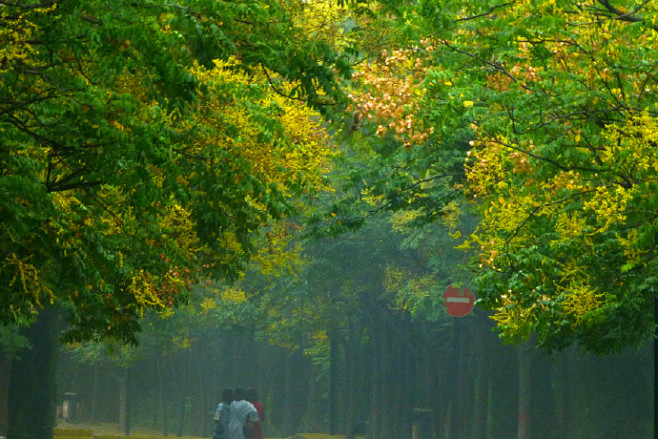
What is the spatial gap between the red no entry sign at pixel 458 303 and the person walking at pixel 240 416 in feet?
17.3

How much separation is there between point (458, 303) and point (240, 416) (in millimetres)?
6214

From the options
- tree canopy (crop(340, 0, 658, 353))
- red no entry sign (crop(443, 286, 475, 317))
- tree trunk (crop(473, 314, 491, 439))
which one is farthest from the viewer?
tree trunk (crop(473, 314, 491, 439))

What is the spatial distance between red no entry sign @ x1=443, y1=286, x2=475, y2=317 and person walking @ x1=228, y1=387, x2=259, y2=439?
527 cm

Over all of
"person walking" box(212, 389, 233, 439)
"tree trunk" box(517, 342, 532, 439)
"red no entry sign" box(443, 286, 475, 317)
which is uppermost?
"red no entry sign" box(443, 286, 475, 317)

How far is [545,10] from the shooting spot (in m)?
13.7

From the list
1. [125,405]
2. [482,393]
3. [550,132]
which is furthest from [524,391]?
[125,405]

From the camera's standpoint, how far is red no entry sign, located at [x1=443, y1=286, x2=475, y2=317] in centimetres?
3034

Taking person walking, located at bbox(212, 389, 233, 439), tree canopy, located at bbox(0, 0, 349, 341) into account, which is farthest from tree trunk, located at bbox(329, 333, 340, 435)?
tree canopy, located at bbox(0, 0, 349, 341)

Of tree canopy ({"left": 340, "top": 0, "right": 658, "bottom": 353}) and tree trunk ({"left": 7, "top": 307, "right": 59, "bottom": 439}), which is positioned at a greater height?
tree canopy ({"left": 340, "top": 0, "right": 658, "bottom": 353})

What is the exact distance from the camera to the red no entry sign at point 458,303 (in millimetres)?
30344

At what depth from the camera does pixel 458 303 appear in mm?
30891

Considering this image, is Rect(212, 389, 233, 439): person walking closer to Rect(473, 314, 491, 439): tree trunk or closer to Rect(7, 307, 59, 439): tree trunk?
Rect(7, 307, 59, 439): tree trunk

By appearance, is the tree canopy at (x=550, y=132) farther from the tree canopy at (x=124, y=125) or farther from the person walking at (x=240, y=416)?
the person walking at (x=240, y=416)

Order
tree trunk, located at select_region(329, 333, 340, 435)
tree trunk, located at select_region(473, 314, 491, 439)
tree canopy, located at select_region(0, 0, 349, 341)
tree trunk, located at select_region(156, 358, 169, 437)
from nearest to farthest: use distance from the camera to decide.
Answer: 1. tree canopy, located at select_region(0, 0, 349, 341)
2. tree trunk, located at select_region(473, 314, 491, 439)
3. tree trunk, located at select_region(329, 333, 340, 435)
4. tree trunk, located at select_region(156, 358, 169, 437)
